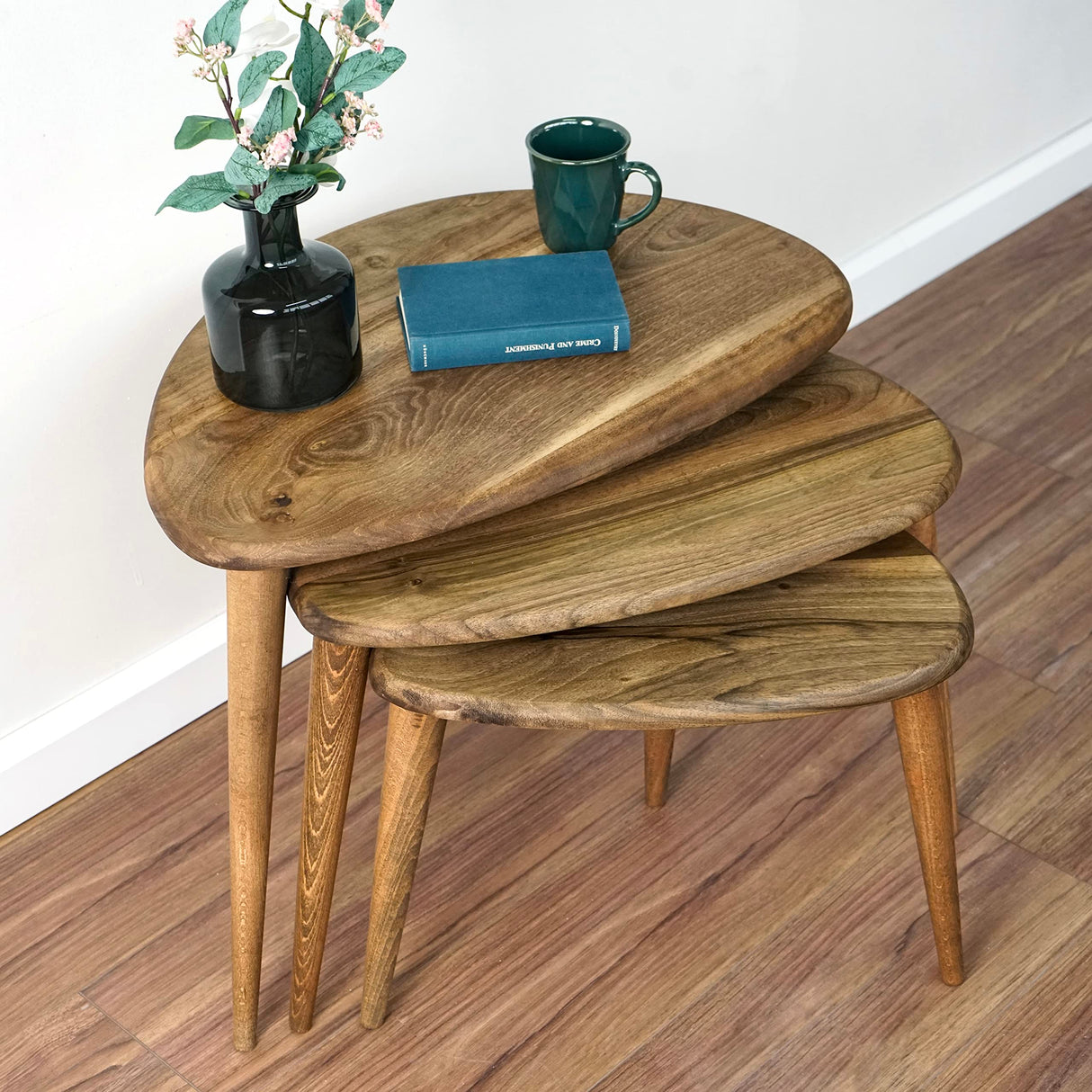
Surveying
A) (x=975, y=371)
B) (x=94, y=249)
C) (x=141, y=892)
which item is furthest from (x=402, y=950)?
(x=975, y=371)

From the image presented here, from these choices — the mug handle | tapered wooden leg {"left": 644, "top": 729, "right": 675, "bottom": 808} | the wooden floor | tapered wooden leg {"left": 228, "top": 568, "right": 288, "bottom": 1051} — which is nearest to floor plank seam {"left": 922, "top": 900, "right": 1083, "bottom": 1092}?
the wooden floor

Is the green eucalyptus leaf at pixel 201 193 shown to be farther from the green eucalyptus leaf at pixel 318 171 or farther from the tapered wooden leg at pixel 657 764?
the tapered wooden leg at pixel 657 764

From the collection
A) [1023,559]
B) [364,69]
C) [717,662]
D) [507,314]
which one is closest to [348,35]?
[364,69]

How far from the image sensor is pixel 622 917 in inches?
50.8

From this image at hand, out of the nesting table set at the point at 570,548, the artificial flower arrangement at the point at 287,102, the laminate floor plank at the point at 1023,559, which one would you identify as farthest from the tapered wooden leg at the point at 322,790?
the laminate floor plank at the point at 1023,559

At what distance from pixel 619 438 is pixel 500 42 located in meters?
0.70

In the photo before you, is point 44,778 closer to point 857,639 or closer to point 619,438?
point 619,438

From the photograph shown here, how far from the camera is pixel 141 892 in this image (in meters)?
1.33

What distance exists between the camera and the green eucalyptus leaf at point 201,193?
90cm

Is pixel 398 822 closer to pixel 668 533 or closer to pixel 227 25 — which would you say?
pixel 668 533

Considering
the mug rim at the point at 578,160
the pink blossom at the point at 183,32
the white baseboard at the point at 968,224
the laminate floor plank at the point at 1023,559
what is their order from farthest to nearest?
the white baseboard at the point at 968,224, the laminate floor plank at the point at 1023,559, the mug rim at the point at 578,160, the pink blossom at the point at 183,32

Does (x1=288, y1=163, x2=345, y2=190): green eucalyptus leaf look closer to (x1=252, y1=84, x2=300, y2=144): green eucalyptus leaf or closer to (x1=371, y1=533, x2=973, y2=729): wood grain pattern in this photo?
(x1=252, y1=84, x2=300, y2=144): green eucalyptus leaf

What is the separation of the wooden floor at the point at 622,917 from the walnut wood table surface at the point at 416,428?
0.48ft

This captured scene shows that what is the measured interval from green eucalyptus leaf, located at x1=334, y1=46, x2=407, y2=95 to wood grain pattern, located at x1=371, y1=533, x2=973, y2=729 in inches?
15.7
